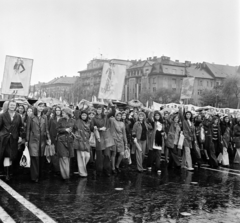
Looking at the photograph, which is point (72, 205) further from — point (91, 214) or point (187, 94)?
point (187, 94)

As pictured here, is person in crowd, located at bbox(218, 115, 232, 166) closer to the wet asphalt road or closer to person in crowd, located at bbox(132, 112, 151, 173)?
the wet asphalt road

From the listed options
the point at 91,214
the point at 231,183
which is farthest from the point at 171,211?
the point at 231,183

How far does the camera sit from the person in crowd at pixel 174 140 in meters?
9.72

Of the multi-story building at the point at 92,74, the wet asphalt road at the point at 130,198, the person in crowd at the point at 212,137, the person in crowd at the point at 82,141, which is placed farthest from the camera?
the multi-story building at the point at 92,74

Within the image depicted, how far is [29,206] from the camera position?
5.44 m

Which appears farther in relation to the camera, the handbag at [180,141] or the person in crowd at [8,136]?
the handbag at [180,141]

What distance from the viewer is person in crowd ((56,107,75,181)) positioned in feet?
25.7

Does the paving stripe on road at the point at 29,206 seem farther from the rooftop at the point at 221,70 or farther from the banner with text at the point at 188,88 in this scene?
the rooftop at the point at 221,70

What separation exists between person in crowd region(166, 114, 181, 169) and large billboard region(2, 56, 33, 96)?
7.09 meters

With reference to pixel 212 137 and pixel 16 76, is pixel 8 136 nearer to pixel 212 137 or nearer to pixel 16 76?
pixel 212 137

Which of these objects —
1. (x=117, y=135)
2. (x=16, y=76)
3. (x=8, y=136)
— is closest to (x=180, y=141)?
(x=117, y=135)

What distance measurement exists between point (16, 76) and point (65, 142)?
7.52 meters

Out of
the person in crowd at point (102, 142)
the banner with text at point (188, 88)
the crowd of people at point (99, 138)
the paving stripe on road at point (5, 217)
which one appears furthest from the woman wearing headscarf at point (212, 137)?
the banner with text at point (188, 88)

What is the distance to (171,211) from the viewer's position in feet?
17.8
